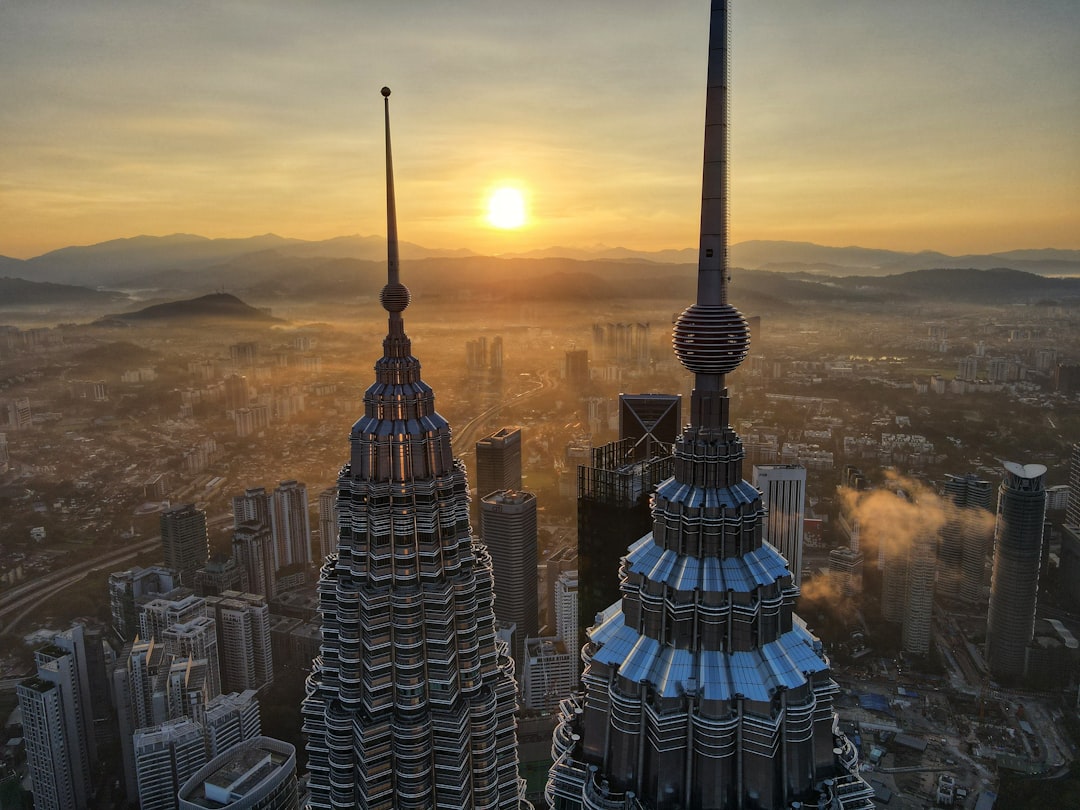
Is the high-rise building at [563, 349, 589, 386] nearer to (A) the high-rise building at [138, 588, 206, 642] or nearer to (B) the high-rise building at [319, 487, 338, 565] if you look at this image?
(B) the high-rise building at [319, 487, 338, 565]

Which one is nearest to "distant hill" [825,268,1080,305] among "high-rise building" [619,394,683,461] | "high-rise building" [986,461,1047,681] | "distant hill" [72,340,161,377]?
"high-rise building" [986,461,1047,681]

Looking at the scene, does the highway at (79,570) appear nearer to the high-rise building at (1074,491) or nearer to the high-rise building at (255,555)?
the high-rise building at (255,555)

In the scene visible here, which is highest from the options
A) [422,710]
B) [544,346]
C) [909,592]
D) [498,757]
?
[544,346]

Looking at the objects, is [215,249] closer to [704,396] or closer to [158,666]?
[158,666]

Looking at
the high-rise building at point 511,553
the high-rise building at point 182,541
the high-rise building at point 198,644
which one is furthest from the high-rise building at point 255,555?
the high-rise building at point 511,553

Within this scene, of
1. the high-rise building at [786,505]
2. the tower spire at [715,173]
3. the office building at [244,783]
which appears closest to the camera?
the tower spire at [715,173]

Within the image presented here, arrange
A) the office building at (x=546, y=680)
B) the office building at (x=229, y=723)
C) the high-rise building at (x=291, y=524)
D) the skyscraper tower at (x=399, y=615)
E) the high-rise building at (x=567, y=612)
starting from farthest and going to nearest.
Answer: the high-rise building at (x=291, y=524), the high-rise building at (x=567, y=612), the office building at (x=546, y=680), the office building at (x=229, y=723), the skyscraper tower at (x=399, y=615)

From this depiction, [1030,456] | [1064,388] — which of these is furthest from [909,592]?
[1064,388]
